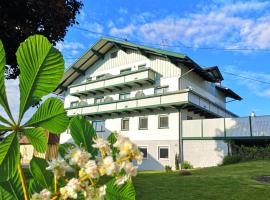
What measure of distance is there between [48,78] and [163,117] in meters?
29.2

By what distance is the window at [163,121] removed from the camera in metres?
29.8

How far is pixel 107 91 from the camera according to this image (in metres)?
36.2

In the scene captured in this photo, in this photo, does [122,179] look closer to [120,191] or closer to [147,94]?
[120,191]

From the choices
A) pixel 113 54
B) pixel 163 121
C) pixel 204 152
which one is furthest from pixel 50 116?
pixel 113 54

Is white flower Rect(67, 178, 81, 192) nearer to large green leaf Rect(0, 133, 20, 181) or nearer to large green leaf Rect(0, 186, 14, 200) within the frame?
large green leaf Rect(0, 133, 20, 181)

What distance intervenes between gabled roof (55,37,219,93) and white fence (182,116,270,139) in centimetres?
600

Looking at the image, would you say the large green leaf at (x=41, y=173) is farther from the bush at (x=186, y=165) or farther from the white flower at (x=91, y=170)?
the bush at (x=186, y=165)

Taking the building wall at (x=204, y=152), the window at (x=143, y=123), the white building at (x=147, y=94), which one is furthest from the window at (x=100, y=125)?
the building wall at (x=204, y=152)

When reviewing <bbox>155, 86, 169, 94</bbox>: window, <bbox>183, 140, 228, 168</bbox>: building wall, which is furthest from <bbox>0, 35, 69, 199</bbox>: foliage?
<bbox>155, 86, 169, 94</bbox>: window

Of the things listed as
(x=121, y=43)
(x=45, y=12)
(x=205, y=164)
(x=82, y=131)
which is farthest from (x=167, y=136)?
(x=82, y=131)

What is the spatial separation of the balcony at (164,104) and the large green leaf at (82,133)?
26.3 m

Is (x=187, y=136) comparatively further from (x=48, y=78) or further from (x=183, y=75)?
(x=48, y=78)

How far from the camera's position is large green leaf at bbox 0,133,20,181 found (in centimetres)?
106

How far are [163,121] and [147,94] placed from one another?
3671 mm
